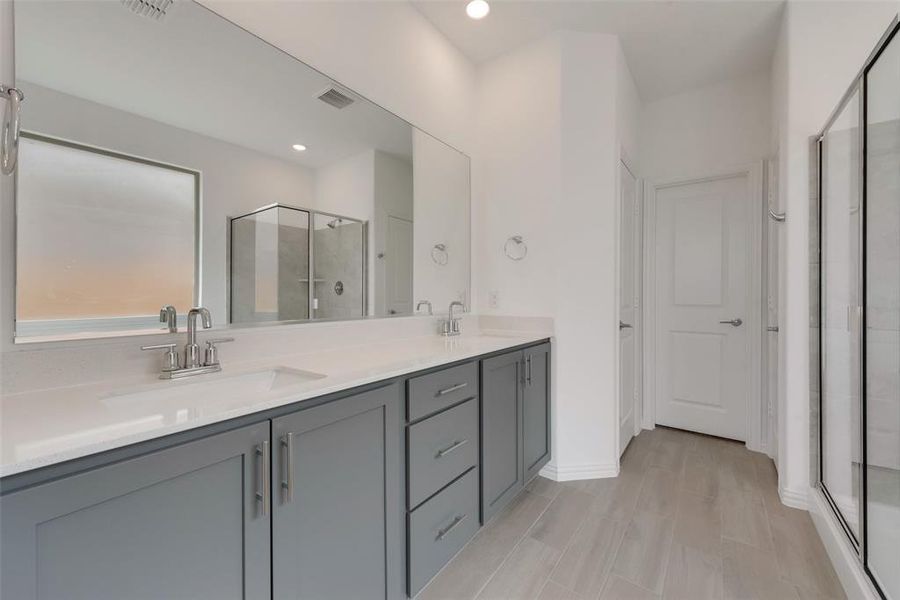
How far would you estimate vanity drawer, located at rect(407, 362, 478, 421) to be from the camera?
4.27 feet

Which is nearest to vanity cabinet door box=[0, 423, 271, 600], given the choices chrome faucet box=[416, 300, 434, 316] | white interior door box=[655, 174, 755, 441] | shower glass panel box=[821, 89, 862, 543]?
chrome faucet box=[416, 300, 434, 316]

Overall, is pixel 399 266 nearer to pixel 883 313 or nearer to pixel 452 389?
pixel 452 389

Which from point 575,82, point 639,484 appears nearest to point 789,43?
point 575,82

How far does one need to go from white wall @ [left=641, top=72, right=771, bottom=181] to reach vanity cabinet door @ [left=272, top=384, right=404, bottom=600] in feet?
9.85

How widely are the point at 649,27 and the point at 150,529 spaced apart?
10.3ft

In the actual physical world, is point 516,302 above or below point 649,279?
below

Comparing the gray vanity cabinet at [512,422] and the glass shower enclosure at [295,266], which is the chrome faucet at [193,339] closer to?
the glass shower enclosure at [295,266]

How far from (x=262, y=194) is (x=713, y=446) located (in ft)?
10.9

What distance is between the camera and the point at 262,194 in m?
1.45

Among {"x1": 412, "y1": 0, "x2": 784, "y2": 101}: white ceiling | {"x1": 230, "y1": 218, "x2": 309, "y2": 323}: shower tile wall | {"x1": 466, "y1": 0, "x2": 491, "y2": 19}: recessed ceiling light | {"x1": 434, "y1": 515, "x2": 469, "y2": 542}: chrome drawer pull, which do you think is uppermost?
{"x1": 412, "y1": 0, "x2": 784, "y2": 101}: white ceiling

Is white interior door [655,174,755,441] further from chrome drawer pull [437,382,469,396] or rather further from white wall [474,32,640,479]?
chrome drawer pull [437,382,469,396]

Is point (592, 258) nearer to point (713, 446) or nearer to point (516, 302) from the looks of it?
point (516, 302)

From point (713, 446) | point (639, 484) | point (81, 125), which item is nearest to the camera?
point (81, 125)

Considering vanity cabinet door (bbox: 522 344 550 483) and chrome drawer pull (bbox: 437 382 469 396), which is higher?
chrome drawer pull (bbox: 437 382 469 396)
